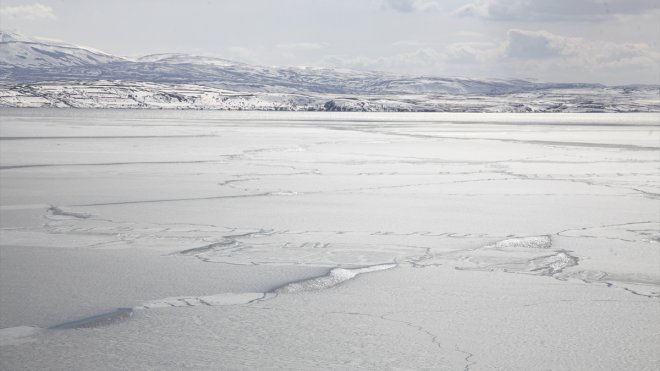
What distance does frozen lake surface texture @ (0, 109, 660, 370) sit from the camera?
447 centimetres

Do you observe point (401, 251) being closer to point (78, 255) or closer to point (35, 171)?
point (78, 255)

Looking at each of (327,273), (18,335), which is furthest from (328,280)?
(18,335)

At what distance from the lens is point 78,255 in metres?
7.23

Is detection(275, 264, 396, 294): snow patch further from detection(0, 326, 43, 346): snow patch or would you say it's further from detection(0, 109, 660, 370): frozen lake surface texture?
detection(0, 326, 43, 346): snow patch

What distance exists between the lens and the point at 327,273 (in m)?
6.56

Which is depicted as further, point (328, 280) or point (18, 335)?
point (328, 280)

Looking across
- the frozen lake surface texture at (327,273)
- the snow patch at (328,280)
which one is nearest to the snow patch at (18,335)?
the frozen lake surface texture at (327,273)

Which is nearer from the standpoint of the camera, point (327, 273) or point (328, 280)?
point (328, 280)

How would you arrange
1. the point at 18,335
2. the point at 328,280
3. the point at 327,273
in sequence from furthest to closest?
1. the point at 327,273
2. the point at 328,280
3. the point at 18,335

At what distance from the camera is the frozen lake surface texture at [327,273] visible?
176 inches

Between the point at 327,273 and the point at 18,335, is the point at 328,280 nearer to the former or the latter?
the point at 327,273

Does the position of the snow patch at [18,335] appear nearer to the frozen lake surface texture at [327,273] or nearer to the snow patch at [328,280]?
the frozen lake surface texture at [327,273]

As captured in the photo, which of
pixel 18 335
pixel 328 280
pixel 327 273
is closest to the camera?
pixel 18 335

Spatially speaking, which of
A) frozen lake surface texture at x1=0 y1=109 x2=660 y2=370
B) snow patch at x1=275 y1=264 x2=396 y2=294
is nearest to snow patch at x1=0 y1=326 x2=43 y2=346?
frozen lake surface texture at x1=0 y1=109 x2=660 y2=370
